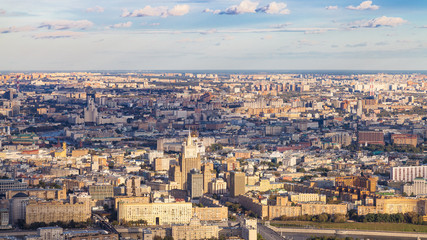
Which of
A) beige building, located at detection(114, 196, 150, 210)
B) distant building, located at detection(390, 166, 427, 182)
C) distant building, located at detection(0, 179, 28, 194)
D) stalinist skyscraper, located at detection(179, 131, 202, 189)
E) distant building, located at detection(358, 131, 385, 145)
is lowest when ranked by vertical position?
distant building, located at detection(358, 131, 385, 145)

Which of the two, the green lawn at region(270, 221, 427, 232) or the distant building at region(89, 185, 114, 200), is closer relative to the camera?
the green lawn at region(270, 221, 427, 232)

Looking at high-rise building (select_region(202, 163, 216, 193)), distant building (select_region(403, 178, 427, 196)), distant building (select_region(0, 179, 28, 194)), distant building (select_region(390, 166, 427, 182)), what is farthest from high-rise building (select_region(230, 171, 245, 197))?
distant building (select_region(390, 166, 427, 182))

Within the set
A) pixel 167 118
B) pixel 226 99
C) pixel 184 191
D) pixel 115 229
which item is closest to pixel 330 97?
pixel 226 99

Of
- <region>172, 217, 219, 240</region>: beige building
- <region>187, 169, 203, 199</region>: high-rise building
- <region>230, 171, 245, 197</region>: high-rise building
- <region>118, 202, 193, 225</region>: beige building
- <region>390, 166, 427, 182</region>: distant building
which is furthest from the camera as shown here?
<region>390, 166, 427, 182</region>: distant building

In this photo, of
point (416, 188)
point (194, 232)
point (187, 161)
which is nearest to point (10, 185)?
point (187, 161)

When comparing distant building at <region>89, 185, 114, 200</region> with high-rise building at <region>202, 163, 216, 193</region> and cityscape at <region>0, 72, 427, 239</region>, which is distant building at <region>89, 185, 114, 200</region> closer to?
cityscape at <region>0, 72, 427, 239</region>

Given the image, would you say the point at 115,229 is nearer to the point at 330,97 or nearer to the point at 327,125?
the point at 327,125

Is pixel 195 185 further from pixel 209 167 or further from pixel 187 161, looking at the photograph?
pixel 209 167
